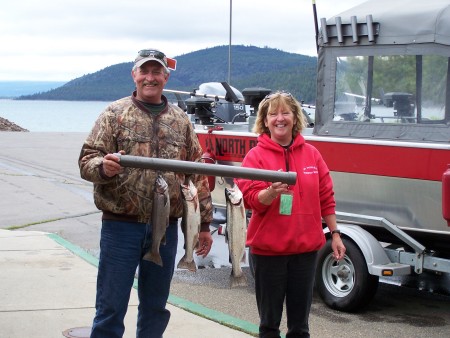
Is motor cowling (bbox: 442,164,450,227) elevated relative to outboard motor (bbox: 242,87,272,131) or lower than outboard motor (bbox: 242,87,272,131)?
lower

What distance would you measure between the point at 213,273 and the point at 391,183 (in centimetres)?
273

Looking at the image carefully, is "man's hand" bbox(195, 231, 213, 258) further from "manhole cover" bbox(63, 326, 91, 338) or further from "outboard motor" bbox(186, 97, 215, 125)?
"outboard motor" bbox(186, 97, 215, 125)

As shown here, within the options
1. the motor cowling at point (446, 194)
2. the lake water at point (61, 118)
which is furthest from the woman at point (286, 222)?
Result: the lake water at point (61, 118)

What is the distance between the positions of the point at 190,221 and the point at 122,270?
587mm

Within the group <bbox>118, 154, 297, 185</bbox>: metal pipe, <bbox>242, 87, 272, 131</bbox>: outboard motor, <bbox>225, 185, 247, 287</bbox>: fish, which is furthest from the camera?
<bbox>242, 87, 272, 131</bbox>: outboard motor

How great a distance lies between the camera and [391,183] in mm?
7184

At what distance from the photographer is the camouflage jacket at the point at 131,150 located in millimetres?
4484

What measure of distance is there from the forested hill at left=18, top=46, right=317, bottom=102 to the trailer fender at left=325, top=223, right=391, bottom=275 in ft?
6.96

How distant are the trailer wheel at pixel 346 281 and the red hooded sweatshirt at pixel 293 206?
8.38 feet

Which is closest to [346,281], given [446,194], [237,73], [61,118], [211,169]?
[446,194]

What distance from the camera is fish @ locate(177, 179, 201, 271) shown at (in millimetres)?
4227

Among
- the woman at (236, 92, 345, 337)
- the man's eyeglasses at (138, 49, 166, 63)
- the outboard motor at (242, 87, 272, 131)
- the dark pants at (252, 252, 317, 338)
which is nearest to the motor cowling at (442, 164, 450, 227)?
the woman at (236, 92, 345, 337)

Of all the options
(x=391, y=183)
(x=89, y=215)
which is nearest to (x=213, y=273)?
(x=391, y=183)

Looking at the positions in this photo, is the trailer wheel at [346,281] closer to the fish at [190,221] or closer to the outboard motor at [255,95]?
the outboard motor at [255,95]
